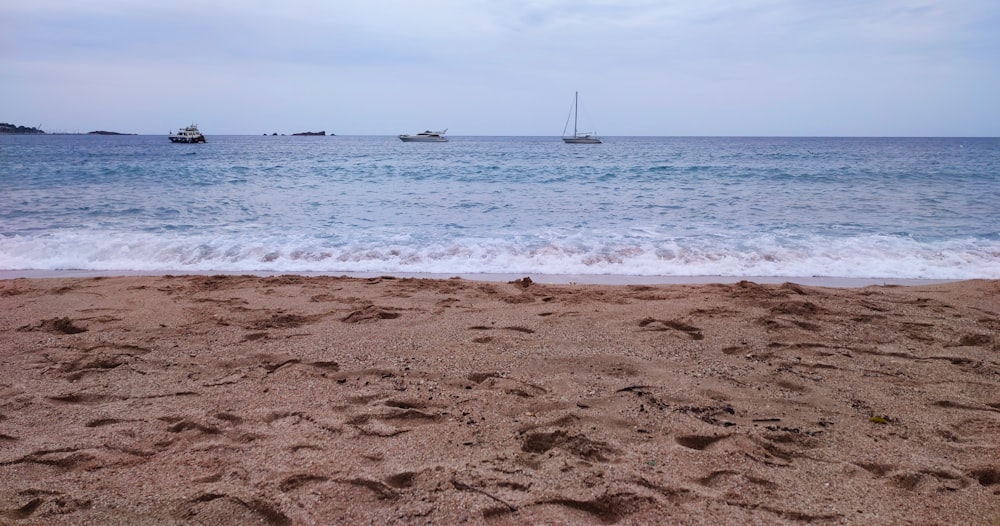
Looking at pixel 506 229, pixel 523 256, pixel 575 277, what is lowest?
pixel 575 277

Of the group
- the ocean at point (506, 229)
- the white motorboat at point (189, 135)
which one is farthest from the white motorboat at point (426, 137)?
the ocean at point (506, 229)

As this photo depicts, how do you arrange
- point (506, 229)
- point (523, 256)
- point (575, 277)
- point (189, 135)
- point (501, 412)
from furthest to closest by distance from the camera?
point (189, 135) < point (506, 229) < point (523, 256) < point (575, 277) < point (501, 412)

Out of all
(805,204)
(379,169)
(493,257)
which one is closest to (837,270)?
(493,257)

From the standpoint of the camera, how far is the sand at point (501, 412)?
2.20m

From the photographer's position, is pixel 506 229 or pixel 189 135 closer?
pixel 506 229

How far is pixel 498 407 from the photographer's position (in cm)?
301

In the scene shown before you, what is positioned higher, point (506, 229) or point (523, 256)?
point (506, 229)

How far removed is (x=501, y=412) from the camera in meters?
2.95

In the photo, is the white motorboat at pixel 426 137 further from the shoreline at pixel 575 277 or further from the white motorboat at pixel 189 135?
the shoreline at pixel 575 277

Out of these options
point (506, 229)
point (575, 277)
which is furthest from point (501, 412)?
point (506, 229)

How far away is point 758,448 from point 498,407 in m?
1.24

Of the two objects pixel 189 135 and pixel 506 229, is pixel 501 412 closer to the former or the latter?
pixel 506 229

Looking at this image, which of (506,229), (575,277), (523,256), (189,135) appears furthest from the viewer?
(189,135)

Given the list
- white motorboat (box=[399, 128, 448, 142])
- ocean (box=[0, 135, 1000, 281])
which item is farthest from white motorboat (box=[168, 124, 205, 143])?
ocean (box=[0, 135, 1000, 281])
